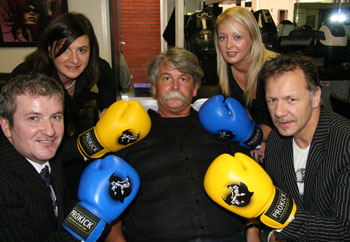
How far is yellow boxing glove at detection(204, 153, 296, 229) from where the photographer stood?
137 cm

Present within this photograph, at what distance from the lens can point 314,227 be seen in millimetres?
1358

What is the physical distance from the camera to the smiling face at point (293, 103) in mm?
1442

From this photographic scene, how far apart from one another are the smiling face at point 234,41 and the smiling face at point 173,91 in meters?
0.38

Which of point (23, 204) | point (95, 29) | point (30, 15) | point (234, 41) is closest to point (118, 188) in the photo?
point (23, 204)

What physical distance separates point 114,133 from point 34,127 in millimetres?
547

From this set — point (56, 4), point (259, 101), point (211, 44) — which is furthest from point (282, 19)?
point (56, 4)

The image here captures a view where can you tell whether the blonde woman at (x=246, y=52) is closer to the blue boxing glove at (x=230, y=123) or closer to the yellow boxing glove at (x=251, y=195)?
the blue boxing glove at (x=230, y=123)

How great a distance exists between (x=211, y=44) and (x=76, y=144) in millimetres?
2242

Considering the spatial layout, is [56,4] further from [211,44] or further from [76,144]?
[76,144]

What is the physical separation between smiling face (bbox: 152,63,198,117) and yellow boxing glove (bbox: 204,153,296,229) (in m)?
0.78

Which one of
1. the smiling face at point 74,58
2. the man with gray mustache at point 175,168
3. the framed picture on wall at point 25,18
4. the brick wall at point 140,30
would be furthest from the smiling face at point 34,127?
the brick wall at point 140,30

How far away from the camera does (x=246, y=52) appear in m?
2.30

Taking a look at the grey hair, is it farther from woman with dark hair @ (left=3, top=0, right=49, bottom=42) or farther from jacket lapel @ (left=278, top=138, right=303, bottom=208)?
woman with dark hair @ (left=3, top=0, right=49, bottom=42)

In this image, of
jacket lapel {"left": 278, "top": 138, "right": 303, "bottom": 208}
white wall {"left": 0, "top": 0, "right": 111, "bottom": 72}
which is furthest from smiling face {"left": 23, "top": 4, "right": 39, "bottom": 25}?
jacket lapel {"left": 278, "top": 138, "right": 303, "bottom": 208}
